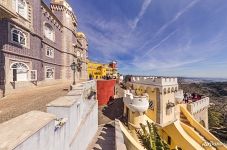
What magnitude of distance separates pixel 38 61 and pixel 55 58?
604 centimetres

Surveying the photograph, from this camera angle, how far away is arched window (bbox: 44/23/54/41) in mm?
19359

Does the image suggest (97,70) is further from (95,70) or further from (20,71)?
(20,71)

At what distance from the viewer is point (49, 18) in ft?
65.5

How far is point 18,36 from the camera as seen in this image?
13.1 meters

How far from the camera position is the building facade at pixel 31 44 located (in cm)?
1156

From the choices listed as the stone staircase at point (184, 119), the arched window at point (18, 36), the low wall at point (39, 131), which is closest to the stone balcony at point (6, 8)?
the arched window at point (18, 36)

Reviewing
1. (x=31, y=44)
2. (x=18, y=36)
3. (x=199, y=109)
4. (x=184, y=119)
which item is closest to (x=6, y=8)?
(x=18, y=36)

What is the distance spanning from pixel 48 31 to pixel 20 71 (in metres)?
8.27

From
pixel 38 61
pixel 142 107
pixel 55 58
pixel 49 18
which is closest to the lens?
pixel 142 107

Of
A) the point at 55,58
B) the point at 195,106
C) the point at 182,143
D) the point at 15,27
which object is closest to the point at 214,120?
the point at 195,106

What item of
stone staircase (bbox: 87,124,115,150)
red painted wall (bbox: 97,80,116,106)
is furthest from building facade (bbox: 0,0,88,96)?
stone staircase (bbox: 87,124,115,150)

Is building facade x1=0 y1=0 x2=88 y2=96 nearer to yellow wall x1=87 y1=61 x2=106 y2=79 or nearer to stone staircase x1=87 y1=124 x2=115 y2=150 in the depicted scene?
stone staircase x1=87 y1=124 x2=115 y2=150

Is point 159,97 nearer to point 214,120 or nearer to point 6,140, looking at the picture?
point 6,140

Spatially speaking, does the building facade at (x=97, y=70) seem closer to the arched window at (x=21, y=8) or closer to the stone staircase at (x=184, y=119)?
the stone staircase at (x=184, y=119)
